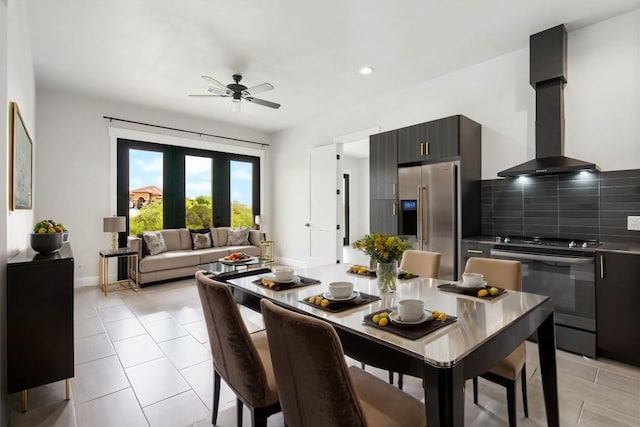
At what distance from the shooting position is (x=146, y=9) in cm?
279

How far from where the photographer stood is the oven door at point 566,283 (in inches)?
103

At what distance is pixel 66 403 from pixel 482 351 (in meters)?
2.50

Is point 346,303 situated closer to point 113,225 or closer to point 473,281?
point 473,281

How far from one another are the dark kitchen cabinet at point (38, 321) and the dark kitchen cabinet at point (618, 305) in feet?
12.7

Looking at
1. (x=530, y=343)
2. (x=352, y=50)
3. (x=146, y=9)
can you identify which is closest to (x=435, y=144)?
(x=352, y=50)

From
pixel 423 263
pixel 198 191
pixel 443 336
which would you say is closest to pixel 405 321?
pixel 443 336

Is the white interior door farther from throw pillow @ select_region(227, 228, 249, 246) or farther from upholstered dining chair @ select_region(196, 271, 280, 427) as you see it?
upholstered dining chair @ select_region(196, 271, 280, 427)

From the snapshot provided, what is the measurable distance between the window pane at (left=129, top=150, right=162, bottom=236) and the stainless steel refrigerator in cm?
426

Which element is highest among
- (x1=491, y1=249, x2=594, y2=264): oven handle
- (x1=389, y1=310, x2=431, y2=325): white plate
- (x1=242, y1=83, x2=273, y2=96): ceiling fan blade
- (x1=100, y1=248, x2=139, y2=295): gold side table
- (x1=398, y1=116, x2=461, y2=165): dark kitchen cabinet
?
(x1=242, y1=83, x2=273, y2=96): ceiling fan blade

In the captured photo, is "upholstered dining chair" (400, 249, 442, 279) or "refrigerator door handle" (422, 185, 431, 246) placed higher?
"refrigerator door handle" (422, 185, 431, 246)

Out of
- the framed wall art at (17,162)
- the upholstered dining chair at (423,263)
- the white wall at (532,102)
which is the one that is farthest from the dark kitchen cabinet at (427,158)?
the framed wall art at (17,162)

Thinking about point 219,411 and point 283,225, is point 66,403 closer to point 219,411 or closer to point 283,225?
point 219,411

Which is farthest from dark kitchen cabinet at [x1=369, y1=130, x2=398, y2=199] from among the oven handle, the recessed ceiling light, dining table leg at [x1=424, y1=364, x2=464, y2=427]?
dining table leg at [x1=424, y1=364, x2=464, y2=427]

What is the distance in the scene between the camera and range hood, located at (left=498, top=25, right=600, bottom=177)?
3.05m
